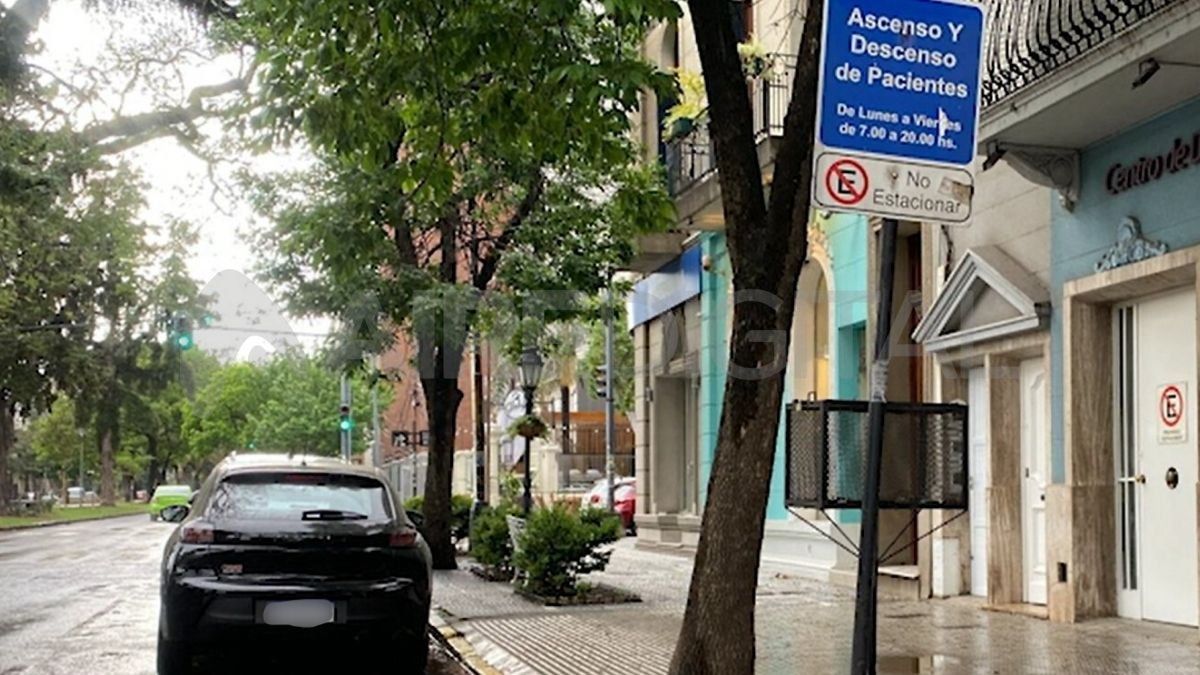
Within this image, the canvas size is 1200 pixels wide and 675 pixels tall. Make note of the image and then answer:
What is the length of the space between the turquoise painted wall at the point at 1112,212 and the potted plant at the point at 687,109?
5396mm

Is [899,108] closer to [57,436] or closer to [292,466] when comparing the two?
[292,466]

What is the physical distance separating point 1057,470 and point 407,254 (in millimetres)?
9714

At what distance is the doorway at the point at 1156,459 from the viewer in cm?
1045

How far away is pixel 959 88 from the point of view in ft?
17.4

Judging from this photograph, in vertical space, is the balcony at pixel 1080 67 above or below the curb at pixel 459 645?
above

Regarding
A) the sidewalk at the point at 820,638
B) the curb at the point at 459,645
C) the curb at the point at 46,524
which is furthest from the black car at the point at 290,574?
the curb at the point at 46,524

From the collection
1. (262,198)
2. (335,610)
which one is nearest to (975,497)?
(335,610)

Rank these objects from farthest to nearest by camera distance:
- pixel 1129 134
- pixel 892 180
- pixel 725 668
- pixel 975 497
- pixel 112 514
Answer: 1. pixel 112 514
2. pixel 975 497
3. pixel 1129 134
4. pixel 725 668
5. pixel 892 180

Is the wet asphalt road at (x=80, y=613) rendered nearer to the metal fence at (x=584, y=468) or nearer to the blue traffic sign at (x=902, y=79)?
the blue traffic sign at (x=902, y=79)

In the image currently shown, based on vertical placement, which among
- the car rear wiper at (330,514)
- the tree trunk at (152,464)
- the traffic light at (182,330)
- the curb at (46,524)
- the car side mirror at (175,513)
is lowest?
the curb at (46,524)

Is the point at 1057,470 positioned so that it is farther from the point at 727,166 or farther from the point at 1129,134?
the point at 727,166

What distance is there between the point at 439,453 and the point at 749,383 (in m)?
13.1

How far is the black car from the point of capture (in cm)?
904

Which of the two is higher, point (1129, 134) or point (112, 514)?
point (1129, 134)
